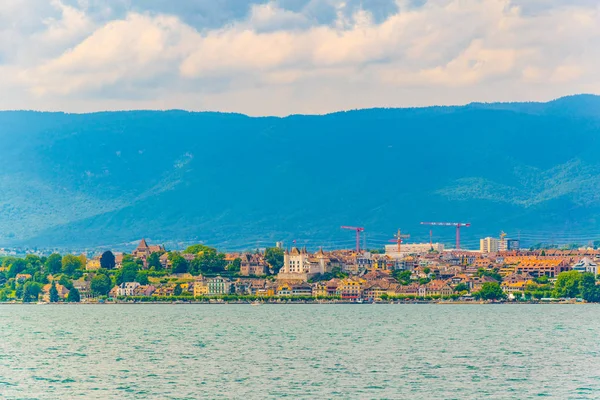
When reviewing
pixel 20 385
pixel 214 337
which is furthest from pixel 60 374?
pixel 214 337

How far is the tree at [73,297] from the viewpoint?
149 meters

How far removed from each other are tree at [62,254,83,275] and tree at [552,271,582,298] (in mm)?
56572

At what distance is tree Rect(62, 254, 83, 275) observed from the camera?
550 feet

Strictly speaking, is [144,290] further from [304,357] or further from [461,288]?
[304,357]

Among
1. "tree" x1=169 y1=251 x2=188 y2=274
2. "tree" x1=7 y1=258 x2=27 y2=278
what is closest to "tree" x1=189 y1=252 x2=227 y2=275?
"tree" x1=169 y1=251 x2=188 y2=274

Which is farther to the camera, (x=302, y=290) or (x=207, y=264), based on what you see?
(x=207, y=264)

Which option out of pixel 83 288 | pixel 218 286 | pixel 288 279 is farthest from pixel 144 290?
pixel 288 279

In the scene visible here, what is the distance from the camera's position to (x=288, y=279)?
160250mm

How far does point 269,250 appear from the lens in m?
180

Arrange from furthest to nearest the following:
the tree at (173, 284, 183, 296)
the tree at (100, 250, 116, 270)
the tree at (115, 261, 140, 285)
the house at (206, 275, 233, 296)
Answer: the tree at (100, 250, 116, 270) → the tree at (115, 261, 140, 285) → the house at (206, 275, 233, 296) → the tree at (173, 284, 183, 296)

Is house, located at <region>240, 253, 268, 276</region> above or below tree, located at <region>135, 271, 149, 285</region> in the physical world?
above

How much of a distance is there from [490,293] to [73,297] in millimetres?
42907

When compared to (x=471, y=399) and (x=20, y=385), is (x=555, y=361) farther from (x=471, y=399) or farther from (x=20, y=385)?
(x=20, y=385)

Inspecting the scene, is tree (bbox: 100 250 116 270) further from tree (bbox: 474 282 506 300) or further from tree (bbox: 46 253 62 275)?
tree (bbox: 474 282 506 300)
